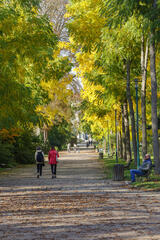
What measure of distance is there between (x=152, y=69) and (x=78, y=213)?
A: 36.9 feet

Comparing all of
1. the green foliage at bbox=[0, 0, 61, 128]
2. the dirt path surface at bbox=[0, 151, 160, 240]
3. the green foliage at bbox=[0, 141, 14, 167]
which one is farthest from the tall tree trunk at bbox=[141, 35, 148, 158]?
the green foliage at bbox=[0, 141, 14, 167]

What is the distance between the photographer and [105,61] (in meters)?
26.1

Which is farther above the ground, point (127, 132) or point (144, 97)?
point (144, 97)

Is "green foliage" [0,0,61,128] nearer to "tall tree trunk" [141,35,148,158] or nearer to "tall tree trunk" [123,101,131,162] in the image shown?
"tall tree trunk" [141,35,148,158]

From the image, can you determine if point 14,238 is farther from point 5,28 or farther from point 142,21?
point 142,21

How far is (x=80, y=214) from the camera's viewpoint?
11.4 m

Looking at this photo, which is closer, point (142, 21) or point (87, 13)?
point (142, 21)

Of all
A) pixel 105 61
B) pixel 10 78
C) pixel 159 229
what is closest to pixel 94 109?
pixel 105 61

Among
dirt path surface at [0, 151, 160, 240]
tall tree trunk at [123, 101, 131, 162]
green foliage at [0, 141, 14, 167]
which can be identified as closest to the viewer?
dirt path surface at [0, 151, 160, 240]

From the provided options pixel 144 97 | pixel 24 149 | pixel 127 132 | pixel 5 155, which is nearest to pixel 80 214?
pixel 144 97

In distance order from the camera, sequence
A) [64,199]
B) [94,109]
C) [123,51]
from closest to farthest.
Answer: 1. [64,199]
2. [123,51]
3. [94,109]

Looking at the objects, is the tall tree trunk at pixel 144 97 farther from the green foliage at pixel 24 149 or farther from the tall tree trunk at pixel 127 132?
the green foliage at pixel 24 149

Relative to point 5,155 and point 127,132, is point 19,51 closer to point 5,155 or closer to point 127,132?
point 127,132

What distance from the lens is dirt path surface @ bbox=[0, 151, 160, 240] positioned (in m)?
8.80
